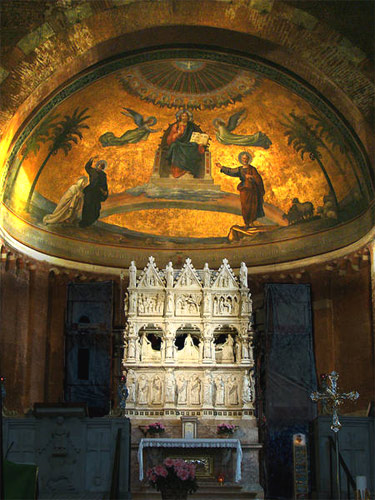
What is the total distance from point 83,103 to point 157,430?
8440 millimetres

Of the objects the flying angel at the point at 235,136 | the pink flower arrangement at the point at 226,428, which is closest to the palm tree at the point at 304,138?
the flying angel at the point at 235,136

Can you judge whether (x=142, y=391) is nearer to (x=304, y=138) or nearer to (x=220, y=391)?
(x=220, y=391)

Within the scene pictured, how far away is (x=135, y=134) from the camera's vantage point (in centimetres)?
1956

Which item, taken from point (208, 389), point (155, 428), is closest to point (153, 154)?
point (208, 389)

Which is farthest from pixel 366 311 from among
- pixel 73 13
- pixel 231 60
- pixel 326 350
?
pixel 73 13

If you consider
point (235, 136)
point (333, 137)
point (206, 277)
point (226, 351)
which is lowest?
point (226, 351)

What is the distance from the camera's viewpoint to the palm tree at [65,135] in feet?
59.2

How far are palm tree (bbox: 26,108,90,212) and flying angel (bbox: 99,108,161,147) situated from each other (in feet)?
2.70

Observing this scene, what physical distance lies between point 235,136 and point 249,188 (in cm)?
171

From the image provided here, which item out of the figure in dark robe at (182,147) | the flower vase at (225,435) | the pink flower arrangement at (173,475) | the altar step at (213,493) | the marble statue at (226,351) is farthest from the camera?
the figure in dark robe at (182,147)

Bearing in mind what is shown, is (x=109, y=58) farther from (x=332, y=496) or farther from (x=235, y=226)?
(x=332, y=496)

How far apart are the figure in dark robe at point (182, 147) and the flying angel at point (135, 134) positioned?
491mm

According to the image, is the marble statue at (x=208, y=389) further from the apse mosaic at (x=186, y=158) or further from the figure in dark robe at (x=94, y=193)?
the figure in dark robe at (x=94, y=193)

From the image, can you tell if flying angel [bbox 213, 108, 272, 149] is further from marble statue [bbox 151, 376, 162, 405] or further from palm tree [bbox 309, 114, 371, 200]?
marble statue [bbox 151, 376, 162, 405]
